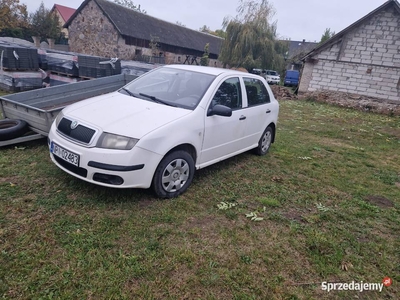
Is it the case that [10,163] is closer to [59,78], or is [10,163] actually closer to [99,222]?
[99,222]

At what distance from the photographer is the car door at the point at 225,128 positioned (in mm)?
3740

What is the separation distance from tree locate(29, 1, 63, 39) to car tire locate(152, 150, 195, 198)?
36198 mm

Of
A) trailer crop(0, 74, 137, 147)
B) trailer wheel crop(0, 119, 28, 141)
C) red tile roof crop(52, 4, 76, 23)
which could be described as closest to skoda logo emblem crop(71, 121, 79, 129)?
trailer crop(0, 74, 137, 147)

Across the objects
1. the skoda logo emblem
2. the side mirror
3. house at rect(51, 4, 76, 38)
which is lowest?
the skoda logo emblem

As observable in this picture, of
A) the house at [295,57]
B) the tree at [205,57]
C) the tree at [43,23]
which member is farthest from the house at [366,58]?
the tree at [43,23]

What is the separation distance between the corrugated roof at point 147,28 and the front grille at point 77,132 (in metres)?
22.9

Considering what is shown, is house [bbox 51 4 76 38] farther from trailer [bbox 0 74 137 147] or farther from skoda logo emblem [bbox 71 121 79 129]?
skoda logo emblem [bbox 71 121 79 129]

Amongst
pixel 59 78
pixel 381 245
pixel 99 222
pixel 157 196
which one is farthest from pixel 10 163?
pixel 59 78

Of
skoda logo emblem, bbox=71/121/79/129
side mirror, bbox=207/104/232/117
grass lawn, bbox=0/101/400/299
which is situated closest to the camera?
grass lawn, bbox=0/101/400/299

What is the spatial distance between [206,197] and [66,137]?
1900 mm

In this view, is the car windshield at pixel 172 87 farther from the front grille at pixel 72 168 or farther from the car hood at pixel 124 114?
the front grille at pixel 72 168

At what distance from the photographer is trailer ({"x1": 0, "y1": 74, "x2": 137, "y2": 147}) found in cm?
440

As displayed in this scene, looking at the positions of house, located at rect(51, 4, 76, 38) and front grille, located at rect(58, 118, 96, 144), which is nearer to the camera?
front grille, located at rect(58, 118, 96, 144)

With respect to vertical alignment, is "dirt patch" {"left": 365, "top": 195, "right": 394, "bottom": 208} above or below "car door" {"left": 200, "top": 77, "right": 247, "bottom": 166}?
below
